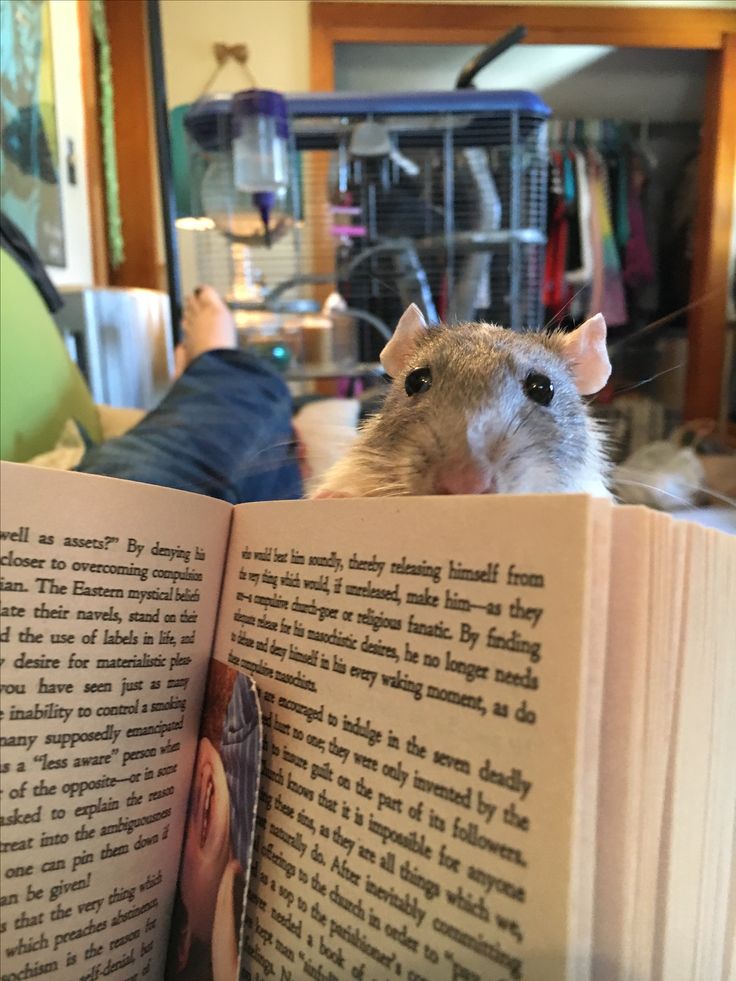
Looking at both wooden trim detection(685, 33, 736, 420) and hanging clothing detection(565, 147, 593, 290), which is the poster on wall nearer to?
hanging clothing detection(565, 147, 593, 290)

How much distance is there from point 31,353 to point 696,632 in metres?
1.05

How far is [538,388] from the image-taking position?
461 millimetres

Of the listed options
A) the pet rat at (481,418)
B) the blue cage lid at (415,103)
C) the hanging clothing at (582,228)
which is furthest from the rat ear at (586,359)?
the hanging clothing at (582,228)

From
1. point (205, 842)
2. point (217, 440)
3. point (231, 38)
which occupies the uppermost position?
point (231, 38)

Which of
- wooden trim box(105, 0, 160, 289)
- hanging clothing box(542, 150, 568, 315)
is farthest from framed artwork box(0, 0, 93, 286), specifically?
hanging clothing box(542, 150, 568, 315)

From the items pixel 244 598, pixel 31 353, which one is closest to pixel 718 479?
pixel 31 353

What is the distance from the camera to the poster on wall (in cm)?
159

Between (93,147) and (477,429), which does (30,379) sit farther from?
(93,147)

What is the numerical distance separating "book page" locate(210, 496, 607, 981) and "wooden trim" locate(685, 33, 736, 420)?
127 inches

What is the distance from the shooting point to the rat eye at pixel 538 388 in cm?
46

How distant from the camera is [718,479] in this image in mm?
2297

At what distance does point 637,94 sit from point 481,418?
158 inches

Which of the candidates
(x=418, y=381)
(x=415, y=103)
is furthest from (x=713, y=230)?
(x=418, y=381)

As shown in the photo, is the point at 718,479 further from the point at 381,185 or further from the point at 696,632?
the point at 696,632
